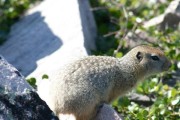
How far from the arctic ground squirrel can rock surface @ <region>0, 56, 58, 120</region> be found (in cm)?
69

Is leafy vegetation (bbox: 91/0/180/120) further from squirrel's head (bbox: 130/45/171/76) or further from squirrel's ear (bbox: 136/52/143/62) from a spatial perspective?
squirrel's ear (bbox: 136/52/143/62)

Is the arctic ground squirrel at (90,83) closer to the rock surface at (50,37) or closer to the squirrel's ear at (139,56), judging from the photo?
the squirrel's ear at (139,56)

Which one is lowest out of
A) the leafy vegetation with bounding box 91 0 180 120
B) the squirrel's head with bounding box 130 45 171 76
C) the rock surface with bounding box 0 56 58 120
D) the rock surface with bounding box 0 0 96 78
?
the leafy vegetation with bounding box 91 0 180 120

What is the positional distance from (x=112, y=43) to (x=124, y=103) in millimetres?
2581

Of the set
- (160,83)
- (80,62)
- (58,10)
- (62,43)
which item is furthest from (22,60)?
(80,62)

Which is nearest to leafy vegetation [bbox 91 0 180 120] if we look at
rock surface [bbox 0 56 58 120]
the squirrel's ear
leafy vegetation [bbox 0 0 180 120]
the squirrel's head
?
leafy vegetation [bbox 0 0 180 120]

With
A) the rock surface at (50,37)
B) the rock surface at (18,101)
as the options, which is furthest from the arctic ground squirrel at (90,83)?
the rock surface at (50,37)

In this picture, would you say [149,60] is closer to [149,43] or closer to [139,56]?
[139,56]

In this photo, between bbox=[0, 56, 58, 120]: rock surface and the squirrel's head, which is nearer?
bbox=[0, 56, 58, 120]: rock surface

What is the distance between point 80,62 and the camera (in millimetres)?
6324

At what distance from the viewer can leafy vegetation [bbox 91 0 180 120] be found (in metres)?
7.22

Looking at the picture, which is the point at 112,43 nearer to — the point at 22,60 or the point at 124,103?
the point at 22,60

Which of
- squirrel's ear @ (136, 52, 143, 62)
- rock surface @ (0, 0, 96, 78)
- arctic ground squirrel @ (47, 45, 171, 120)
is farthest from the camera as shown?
rock surface @ (0, 0, 96, 78)

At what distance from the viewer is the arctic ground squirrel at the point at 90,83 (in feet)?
19.2
